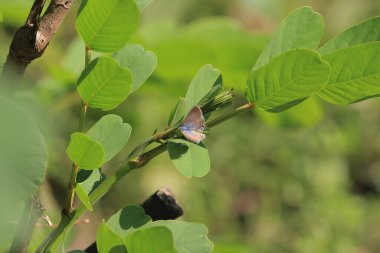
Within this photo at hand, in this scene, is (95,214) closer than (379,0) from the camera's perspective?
Yes

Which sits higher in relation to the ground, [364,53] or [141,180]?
[364,53]

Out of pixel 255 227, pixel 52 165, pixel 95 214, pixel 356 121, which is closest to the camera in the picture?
pixel 52 165

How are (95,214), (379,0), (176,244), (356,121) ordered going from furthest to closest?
(379,0)
(356,121)
(95,214)
(176,244)

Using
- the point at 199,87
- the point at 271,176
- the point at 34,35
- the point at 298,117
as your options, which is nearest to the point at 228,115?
the point at 199,87

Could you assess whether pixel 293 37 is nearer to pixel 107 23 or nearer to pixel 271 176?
pixel 107 23

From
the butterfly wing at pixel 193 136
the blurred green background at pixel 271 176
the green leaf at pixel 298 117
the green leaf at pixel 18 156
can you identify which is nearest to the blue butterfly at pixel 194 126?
the butterfly wing at pixel 193 136

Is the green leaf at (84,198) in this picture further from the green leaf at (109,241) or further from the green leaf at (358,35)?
the green leaf at (358,35)

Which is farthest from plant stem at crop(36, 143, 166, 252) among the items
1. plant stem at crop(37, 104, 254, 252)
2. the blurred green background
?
the blurred green background

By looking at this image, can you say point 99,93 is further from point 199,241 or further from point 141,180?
point 141,180

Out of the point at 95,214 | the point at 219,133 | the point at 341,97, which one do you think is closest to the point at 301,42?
the point at 341,97
